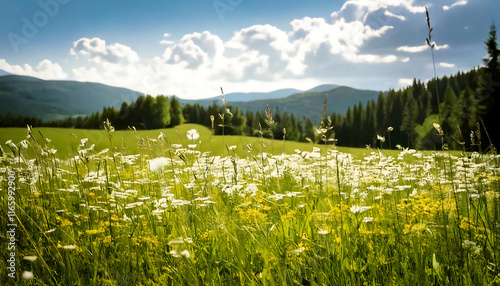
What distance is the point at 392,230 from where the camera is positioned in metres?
2.79

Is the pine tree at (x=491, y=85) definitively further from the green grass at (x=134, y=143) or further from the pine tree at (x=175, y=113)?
the pine tree at (x=175, y=113)

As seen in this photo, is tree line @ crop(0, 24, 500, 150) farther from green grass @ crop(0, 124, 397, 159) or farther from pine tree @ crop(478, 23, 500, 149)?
green grass @ crop(0, 124, 397, 159)

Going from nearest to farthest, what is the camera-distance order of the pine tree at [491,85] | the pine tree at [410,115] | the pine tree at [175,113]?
the pine tree at [491,85] < the pine tree at [410,115] < the pine tree at [175,113]

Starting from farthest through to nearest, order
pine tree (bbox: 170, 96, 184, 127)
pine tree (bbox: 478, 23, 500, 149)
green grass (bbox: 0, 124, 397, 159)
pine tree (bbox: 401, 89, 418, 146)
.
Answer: pine tree (bbox: 170, 96, 184, 127) < pine tree (bbox: 401, 89, 418, 146) < pine tree (bbox: 478, 23, 500, 149) < green grass (bbox: 0, 124, 397, 159)

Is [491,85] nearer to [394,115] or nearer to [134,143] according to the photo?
[134,143]

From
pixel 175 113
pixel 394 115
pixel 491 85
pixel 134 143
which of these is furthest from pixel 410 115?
pixel 134 143

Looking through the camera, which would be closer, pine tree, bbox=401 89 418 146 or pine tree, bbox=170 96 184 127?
pine tree, bbox=401 89 418 146

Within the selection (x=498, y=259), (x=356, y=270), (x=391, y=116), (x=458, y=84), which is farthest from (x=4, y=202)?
(x=458, y=84)

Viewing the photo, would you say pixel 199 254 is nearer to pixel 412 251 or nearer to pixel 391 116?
pixel 412 251

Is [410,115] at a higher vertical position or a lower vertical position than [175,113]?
lower

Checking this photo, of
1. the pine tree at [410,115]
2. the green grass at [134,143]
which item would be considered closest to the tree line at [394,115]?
the pine tree at [410,115]

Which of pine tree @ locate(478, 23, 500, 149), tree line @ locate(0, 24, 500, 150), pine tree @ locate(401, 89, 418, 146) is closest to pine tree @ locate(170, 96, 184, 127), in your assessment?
tree line @ locate(0, 24, 500, 150)

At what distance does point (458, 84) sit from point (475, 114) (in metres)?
78.6

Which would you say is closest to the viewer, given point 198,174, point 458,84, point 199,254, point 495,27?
point 199,254
